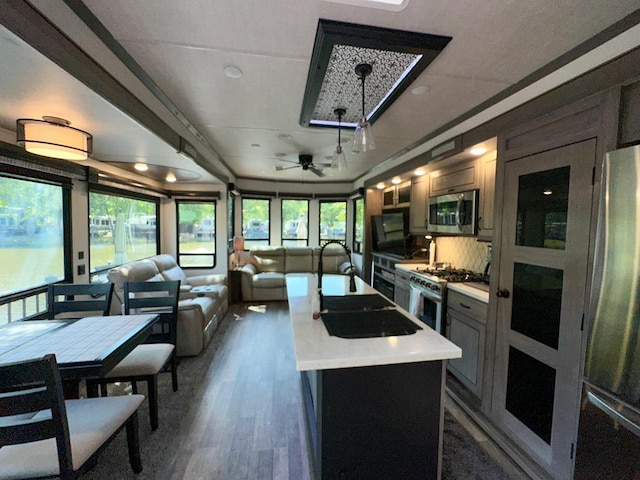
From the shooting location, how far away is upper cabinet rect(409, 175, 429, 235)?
367 centimetres

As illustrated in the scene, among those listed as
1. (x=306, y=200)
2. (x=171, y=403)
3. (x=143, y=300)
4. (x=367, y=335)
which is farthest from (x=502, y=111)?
(x=306, y=200)

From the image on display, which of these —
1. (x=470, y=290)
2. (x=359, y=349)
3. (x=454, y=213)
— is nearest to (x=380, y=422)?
(x=359, y=349)

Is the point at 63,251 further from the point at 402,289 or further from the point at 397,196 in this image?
the point at 397,196

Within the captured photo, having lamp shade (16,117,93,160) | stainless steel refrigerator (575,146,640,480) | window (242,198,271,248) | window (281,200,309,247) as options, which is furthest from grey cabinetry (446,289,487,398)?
window (242,198,271,248)

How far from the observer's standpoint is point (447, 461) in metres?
1.78

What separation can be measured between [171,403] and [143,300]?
3.15 feet

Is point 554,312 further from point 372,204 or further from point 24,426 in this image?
point 372,204

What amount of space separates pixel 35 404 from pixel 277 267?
16.3 feet

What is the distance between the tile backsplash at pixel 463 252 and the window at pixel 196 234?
4.05 meters

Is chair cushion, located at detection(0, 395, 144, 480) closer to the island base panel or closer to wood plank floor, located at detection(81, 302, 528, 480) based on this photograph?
wood plank floor, located at detection(81, 302, 528, 480)

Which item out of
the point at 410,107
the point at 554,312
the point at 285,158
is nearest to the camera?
the point at 554,312

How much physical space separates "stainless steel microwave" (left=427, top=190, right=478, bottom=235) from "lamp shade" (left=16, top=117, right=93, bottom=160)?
3312mm

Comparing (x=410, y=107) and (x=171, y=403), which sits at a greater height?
(x=410, y=107)

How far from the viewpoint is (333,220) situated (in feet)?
22.5
